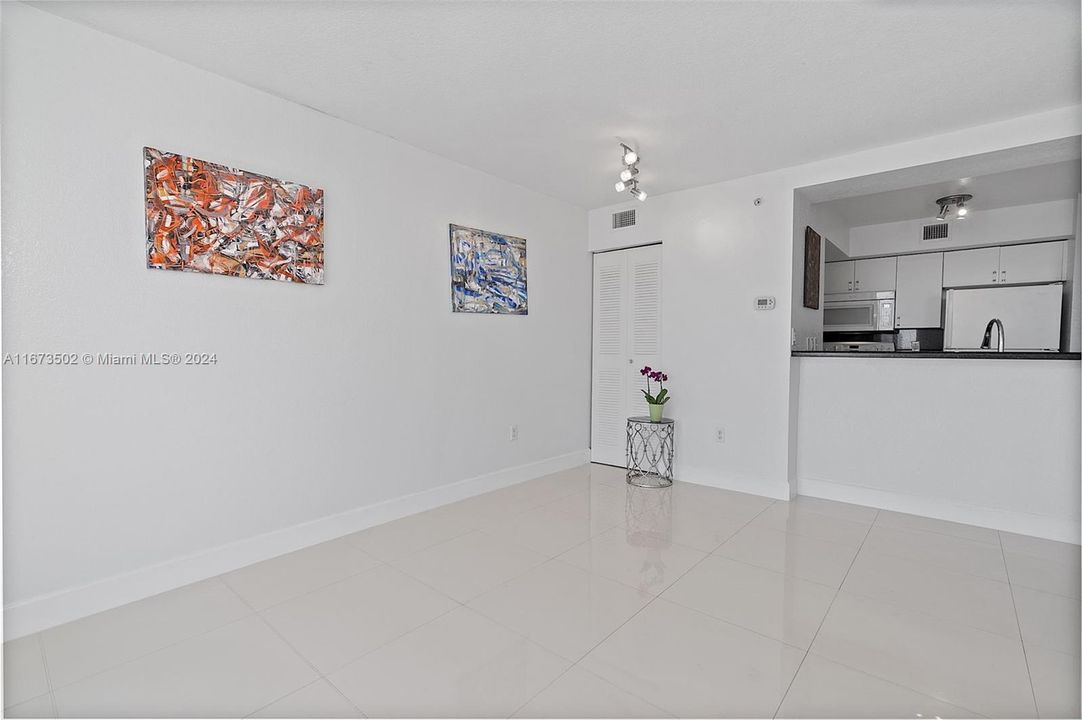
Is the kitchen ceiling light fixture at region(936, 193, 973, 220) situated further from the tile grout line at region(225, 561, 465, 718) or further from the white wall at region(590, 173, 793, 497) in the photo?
the tile grout line at region(225, 561, 465, 718)

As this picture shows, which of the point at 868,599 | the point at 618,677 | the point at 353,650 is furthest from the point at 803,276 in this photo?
the point at 353,650

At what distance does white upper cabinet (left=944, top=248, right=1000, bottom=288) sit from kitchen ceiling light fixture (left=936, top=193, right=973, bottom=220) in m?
0.44

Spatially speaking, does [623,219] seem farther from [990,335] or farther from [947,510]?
[990,335]

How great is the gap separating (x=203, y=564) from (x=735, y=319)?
3916 millimetres

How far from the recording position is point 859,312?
5.80 m

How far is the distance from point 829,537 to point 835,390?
1265mm

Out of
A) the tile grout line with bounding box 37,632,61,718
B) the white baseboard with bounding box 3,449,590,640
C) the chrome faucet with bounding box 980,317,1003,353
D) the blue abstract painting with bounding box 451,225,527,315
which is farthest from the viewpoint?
the chrome faucet with bounding box 980,317,1003,353

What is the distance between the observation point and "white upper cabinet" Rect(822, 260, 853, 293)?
590cm

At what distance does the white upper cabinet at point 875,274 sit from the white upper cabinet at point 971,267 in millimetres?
469

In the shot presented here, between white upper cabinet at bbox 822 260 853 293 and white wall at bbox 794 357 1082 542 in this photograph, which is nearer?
white wall at bbox 794 357 1082 542

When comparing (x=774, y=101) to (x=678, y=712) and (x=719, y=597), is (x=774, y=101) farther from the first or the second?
(x=678, y=712)

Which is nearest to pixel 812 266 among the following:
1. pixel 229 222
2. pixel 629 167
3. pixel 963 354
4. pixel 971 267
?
pixel 963 354

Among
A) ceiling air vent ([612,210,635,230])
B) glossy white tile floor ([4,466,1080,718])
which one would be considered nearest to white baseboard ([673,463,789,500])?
glossy white tile floor ([4,466,1080,718])


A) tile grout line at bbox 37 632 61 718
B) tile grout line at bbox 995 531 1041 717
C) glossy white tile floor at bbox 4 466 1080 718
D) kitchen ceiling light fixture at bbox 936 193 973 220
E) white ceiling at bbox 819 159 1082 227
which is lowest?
tile grout line at bbox 37 632 61 718
